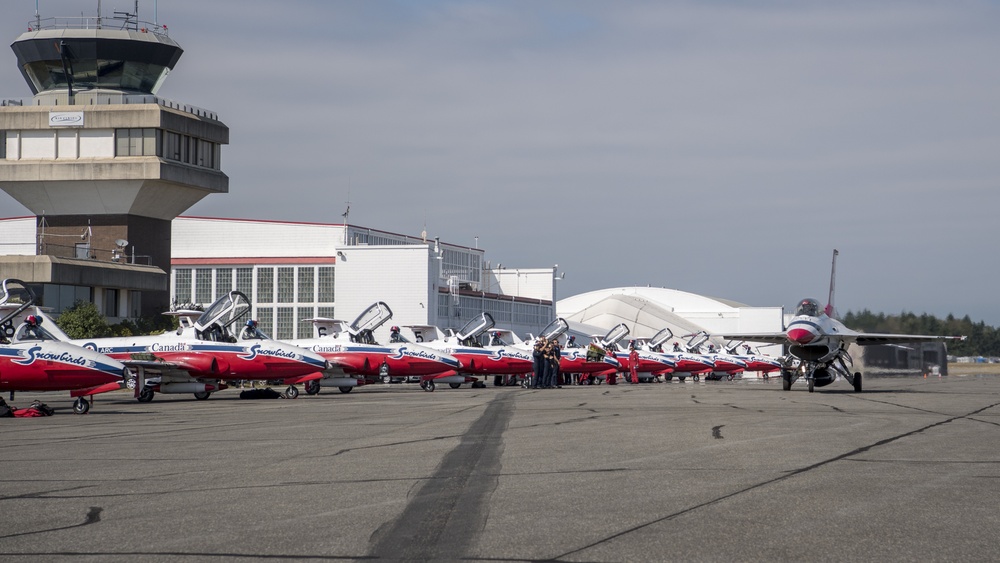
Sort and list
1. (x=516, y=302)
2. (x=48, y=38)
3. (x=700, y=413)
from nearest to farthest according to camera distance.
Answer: (x=700, y=413), (x=48, y=38), (x=516, y=302)

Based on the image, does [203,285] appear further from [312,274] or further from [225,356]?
[225,356]

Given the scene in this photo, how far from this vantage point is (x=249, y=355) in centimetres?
2602

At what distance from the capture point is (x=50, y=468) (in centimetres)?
1006

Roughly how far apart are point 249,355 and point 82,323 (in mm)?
21812

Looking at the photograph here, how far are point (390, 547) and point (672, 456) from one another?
5.15 m

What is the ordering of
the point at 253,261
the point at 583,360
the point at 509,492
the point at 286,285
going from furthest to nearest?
the point at 253,261 → the point at 286,285 → the point at 583,360 → the point at 509,492

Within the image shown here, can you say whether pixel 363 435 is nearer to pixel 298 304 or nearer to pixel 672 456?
pixel 672 456

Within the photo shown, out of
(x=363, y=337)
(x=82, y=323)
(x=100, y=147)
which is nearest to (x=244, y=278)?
(x=100, y=147)

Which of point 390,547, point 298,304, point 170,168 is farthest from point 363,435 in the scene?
point 298,304

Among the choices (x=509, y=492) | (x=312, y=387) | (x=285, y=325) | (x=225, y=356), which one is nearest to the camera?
(x=509, y=492)

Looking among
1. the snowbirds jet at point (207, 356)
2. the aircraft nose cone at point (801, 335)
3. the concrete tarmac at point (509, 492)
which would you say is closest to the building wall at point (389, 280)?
the snowbirds jet at point (207, 356)

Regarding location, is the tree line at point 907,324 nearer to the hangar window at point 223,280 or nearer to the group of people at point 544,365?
the group of people at point 544,365

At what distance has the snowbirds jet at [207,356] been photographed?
25.4 meters

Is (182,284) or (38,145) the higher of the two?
(38,145)
